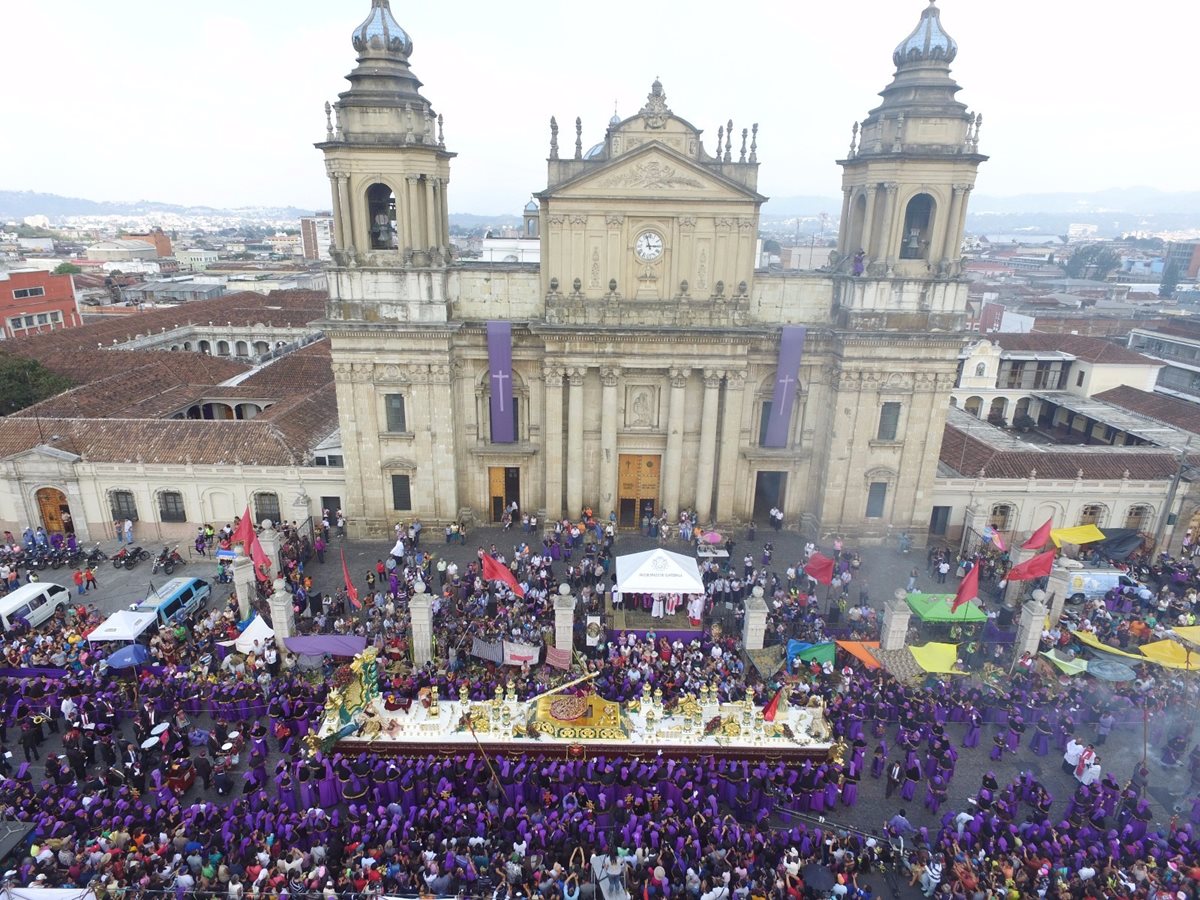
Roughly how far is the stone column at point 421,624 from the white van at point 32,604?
14.4 meters

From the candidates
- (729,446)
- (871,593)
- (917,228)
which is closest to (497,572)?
(729,446)

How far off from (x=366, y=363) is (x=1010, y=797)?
93.0 ft

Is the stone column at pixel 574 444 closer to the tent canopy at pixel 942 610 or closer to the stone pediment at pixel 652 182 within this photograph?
the stone pediment at pixel 652 182

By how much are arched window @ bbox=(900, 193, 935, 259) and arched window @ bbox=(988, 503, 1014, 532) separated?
12644mm

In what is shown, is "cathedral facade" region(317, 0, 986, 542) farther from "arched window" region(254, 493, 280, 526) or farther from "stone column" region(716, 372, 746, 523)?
"arched window" region(254, 493, 280, 526)

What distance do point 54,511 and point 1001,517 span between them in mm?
45200

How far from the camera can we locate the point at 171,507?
35062mm

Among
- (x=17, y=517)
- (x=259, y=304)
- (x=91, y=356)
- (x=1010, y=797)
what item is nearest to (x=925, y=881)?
(x=1010, y=797)

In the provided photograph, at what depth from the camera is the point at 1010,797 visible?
1894cm

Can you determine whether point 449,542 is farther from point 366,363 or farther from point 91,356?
point 91,356

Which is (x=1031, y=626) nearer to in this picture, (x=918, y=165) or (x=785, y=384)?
(x=785, y=384)

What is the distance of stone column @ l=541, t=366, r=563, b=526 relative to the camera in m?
34.0

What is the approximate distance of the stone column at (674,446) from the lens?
3403 centimetres

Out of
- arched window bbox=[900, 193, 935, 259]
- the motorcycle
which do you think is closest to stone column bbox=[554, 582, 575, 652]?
the motorcycle
